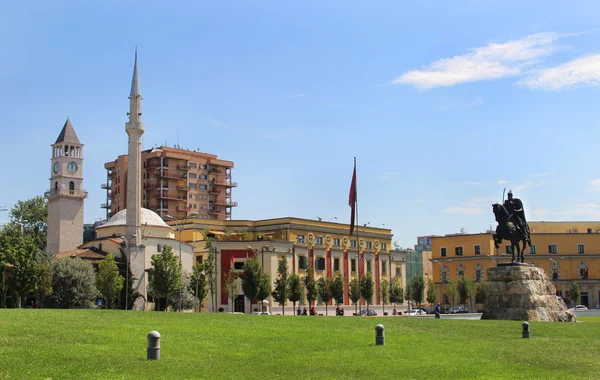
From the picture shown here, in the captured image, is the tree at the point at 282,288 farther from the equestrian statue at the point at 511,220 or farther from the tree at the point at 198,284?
the equestrian statue at the point at 511,220

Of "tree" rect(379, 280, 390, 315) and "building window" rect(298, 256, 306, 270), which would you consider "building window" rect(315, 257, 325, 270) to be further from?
"tree" rect(379, 280, 390, 315)

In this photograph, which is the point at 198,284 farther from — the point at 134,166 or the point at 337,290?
the point at 337,290

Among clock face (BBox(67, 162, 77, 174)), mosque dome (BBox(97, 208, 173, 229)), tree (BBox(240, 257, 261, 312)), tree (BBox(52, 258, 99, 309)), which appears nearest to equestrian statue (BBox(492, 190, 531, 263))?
tree (BBox(240, 257, 261, 312))

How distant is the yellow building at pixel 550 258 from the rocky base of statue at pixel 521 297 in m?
69.1

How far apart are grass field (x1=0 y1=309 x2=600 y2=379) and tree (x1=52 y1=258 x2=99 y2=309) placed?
3996 centimetres

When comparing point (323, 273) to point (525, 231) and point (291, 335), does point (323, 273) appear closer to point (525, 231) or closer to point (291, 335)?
point (525, 231)

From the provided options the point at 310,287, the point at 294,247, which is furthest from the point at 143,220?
the point at 310,287

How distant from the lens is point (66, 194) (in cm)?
9156

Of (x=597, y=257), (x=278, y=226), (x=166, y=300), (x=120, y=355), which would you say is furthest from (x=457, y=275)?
(x=120, y=355)

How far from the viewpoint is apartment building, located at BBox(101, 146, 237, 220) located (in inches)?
5364

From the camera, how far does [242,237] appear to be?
94.6 m

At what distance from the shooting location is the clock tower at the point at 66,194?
9112cm

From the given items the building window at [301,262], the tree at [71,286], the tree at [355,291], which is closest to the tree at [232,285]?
the building window at [301,262]

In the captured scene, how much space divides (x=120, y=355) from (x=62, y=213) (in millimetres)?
74434
